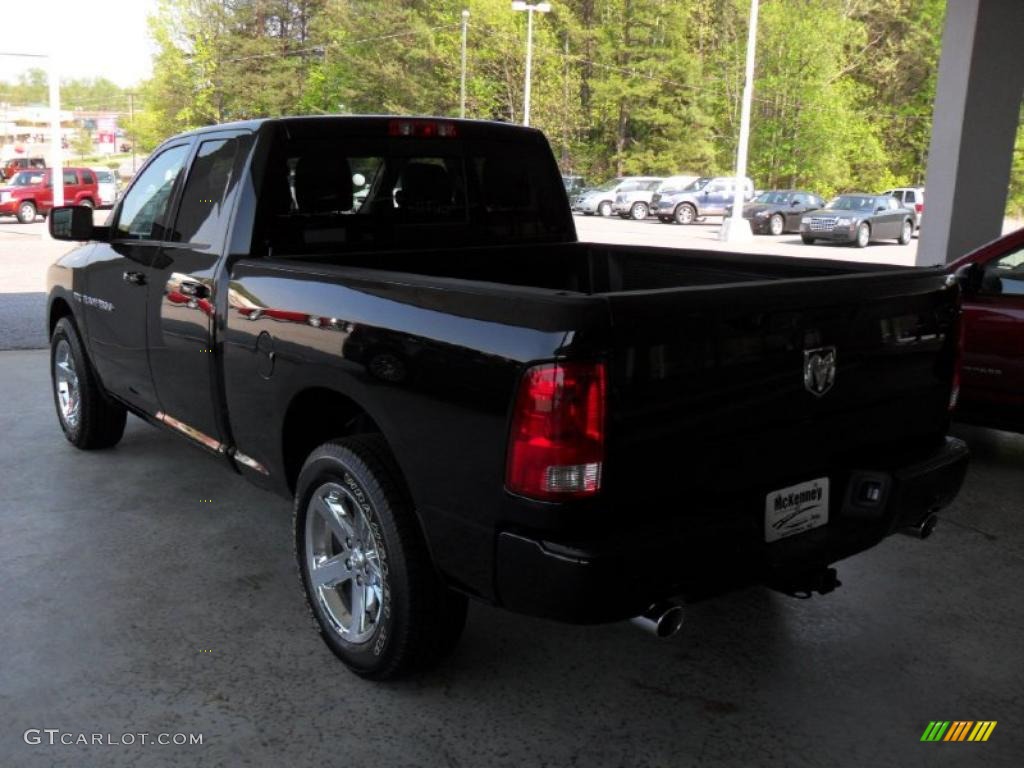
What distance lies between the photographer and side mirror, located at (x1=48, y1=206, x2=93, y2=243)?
5121 millimetres

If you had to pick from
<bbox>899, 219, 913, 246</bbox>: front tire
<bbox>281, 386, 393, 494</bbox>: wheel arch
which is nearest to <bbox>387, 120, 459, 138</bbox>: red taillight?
<bbox>281, 386, 393, 494</bbox>: wheel arch

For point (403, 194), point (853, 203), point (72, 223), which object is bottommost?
point (853, 203)

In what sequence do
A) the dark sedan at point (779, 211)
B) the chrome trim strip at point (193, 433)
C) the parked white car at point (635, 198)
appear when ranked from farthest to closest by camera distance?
the parked white car at point (635, 198), the dark sedan at point (779, 211), the chrome trim strip at point (193, 433)

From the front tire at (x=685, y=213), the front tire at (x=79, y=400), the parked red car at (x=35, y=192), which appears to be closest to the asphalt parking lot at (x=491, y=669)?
the front tire at (x=79, y=400)

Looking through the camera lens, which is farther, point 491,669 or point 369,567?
point 491,669

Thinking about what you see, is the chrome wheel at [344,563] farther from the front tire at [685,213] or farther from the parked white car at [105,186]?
the front tire at [685,213]

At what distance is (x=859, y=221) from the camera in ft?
92.3

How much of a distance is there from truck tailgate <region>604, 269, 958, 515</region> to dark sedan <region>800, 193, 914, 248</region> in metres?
26.7

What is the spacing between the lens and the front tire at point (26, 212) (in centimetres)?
3080

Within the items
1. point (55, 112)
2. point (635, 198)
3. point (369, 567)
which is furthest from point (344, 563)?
point (635, 198)

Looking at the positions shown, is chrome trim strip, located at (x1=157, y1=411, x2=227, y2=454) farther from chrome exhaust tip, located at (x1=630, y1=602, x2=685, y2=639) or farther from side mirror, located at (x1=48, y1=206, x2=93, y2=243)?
chrome exhaust tip, located at (x1=630, y1=602, x2=685, y2=639)

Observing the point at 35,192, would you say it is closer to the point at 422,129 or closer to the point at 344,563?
the point at 422,129

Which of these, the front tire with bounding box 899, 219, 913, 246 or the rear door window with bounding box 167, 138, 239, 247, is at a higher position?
the rear door window with bounding box 167, 138, 239, 247

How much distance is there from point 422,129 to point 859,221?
86.5ft
